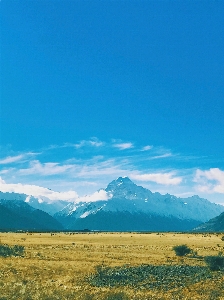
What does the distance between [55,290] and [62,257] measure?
27.4 meters

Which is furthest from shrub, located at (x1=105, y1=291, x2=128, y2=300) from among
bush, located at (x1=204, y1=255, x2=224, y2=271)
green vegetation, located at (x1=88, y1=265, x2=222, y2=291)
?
bush, located at (x1=204, y1=255, x2=224, y2=271)

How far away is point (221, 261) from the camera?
166ft

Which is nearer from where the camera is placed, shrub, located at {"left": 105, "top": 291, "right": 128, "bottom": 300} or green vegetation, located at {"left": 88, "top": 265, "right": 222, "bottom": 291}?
shrub, located at {"left": 105, "top": 291, "right": 128, "bottom": 300}

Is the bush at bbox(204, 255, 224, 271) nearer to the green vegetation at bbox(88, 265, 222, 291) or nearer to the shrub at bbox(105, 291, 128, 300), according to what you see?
the green vegetation at bbox(88, 265, 222, 291)

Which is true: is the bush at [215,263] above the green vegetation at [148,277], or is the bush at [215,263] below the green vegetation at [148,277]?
above

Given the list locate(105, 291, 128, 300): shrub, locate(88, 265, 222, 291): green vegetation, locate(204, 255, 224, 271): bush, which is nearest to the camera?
locate(105, 291, 128, 300): shrub

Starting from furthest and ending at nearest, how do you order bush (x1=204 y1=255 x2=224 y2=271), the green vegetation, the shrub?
bush (x1=204 y1=255 x2=224 y2=271)
the green vegetation
the shrub

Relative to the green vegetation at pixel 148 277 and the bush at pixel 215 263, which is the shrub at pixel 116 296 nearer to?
the green vegetation at pixel 148 277

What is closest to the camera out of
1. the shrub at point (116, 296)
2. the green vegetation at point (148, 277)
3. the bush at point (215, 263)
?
the shrub at point (116, 296)

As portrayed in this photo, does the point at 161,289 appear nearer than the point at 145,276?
Yes

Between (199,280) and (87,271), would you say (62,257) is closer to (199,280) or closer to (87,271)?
(87,271)

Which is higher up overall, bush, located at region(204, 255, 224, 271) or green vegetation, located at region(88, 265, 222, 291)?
bush, located at region(204, 255, 224, 271)

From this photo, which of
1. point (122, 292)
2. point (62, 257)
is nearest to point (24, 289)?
→ point (122, 292)

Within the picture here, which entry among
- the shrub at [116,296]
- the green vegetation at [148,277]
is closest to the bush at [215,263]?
the green vegetation at [148,277]
